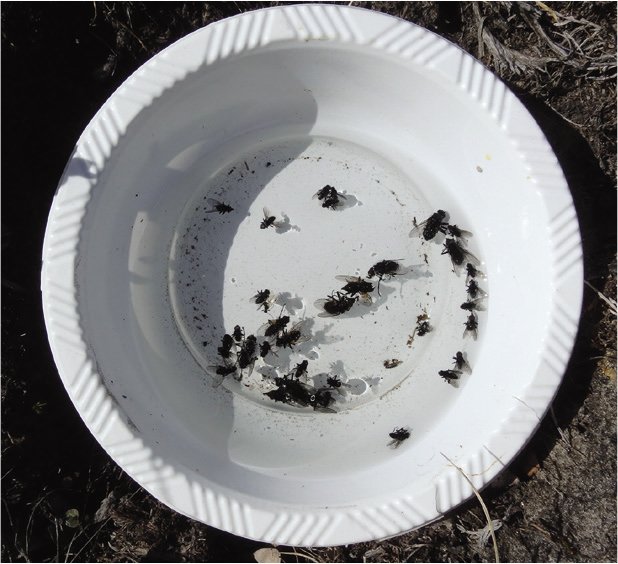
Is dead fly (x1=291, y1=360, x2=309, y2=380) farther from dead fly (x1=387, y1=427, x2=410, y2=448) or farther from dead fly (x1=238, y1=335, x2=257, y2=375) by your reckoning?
dead fly (x1=387, y1=427, x2=410, y2=448)

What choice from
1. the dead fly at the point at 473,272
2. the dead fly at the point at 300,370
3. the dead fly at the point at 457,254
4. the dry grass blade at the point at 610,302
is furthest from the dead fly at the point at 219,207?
the dry grass blade at the point at 610,302

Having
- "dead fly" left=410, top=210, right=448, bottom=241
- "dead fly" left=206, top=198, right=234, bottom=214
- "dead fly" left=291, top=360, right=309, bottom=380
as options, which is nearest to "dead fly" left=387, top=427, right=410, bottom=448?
"dead fly" left=291, top=360, right=309, bottom=380

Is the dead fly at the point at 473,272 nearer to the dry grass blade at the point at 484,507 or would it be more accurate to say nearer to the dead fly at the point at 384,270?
the dead fly at the point at 384,270

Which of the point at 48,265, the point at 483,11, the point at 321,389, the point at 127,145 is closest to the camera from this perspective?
the point at 48,265

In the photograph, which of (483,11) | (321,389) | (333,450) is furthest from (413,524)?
(483,11)

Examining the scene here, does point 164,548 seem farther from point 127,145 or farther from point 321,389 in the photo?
point 127,145

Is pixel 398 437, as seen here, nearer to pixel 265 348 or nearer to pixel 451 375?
pixel 451 375

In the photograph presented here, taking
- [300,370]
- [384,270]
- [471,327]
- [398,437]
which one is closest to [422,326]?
[471,327]
